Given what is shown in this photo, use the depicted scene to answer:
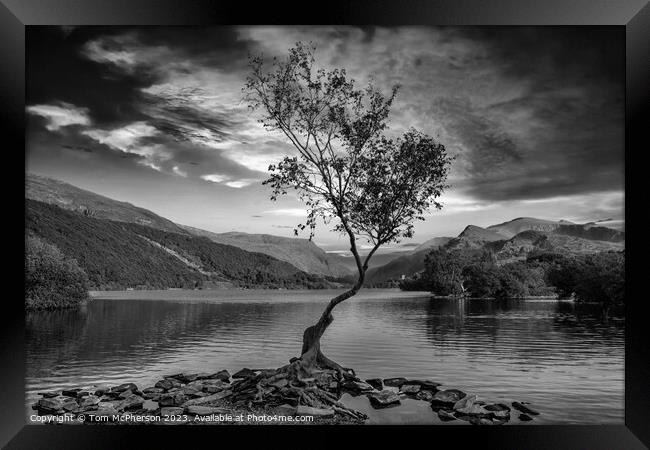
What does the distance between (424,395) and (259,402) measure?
4271mm

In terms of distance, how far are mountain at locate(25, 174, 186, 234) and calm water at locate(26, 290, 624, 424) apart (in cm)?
1816

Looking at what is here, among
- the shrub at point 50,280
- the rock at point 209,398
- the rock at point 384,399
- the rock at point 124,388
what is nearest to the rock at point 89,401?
the rock at point 124,388

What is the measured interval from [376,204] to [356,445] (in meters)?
6.44

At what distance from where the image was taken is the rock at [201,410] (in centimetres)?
1235

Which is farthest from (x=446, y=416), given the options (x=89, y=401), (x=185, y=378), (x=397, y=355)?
(x=397, y=355)

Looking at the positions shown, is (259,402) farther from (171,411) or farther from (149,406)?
(149,406)

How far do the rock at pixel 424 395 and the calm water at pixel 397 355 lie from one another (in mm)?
625

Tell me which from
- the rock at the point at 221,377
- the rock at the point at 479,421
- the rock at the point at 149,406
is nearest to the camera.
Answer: the rock at the point at 479,421

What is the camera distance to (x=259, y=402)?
42.4 feet

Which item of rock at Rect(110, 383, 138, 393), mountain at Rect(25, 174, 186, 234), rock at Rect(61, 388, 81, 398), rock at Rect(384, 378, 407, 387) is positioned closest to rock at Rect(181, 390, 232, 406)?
rock at Rect(110, 383, 138, 393)

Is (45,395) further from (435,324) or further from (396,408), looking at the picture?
(435,324)
